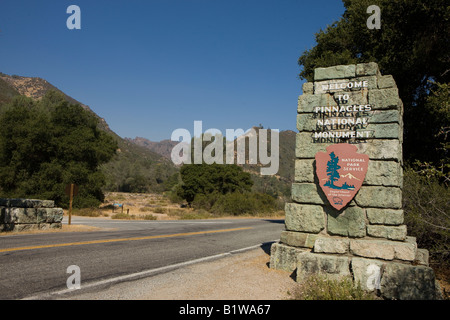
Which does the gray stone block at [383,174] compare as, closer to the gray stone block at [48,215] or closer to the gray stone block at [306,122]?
the gray stone block at [306,122]

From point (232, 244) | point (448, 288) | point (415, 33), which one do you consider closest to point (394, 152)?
point (448, 288)

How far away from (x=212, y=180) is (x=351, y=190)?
31.8 metres

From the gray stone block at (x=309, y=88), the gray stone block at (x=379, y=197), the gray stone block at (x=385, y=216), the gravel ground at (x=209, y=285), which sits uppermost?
the gray stone block at (x=309, y=88)

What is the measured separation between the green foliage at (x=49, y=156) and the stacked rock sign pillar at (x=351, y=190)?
970 inches

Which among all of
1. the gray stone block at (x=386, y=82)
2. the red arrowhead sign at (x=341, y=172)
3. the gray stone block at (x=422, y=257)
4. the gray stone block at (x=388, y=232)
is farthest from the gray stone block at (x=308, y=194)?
the gray stone block at (x=386, y=82)

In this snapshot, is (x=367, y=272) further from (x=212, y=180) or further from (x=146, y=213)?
(x=212, y=180)

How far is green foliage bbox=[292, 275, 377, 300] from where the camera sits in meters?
4.09

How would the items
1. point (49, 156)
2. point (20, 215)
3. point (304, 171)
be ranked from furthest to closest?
point (49, 156) → point (20, 215) → point (304, 171)

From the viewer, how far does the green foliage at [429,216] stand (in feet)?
21.5

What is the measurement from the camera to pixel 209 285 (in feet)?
15.6

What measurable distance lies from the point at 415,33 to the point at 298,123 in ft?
35.7

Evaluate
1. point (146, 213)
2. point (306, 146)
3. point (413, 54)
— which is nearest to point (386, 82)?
point (306, 146)

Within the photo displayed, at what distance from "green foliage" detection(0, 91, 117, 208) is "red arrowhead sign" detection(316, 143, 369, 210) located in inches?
987

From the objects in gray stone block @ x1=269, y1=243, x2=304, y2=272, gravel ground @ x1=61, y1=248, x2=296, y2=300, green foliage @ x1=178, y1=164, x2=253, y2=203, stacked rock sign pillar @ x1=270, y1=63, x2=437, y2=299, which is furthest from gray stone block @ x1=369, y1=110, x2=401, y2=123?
green foliage @ x1=178, y1=164, x2=253, y2=203
